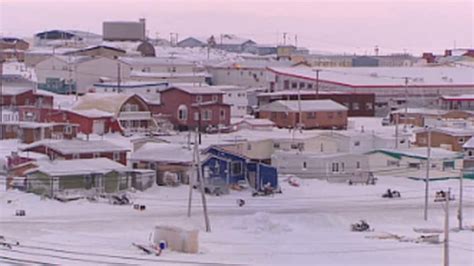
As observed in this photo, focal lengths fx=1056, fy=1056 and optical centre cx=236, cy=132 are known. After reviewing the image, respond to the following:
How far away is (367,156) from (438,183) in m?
0.91

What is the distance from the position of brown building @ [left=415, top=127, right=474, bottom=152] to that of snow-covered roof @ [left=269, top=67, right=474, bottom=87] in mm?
6344

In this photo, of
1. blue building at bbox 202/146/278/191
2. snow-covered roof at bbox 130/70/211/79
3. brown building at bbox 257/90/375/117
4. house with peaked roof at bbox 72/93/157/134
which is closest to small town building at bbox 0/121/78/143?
house with peaked roof at bbox 72/93/157/134

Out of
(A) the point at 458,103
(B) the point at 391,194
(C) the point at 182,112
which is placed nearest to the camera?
(B) the point at 391,194

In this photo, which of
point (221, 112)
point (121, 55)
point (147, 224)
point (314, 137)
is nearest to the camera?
point (147, 224)

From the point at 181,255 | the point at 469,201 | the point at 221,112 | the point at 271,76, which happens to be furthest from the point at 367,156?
the point at 271,76

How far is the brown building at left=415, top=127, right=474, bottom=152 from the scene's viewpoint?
13.4 meters

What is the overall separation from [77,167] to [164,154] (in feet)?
4.00

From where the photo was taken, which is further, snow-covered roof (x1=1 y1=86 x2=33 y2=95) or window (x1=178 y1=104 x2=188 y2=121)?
snow-covered roof (x1=1 y1=86 x2=33 y2=95)

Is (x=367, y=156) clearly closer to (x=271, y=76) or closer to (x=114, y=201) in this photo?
(x=114, y=201)

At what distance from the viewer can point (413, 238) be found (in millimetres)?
8156

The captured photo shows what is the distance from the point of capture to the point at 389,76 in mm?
22109

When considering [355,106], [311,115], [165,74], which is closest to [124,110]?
[311,115]

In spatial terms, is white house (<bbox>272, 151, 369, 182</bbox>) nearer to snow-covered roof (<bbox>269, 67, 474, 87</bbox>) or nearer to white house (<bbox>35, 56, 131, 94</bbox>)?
white house (<bbox>35, 56, 131, 94</bbox>)

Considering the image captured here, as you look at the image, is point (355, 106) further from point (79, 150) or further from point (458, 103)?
point (79, 150)
